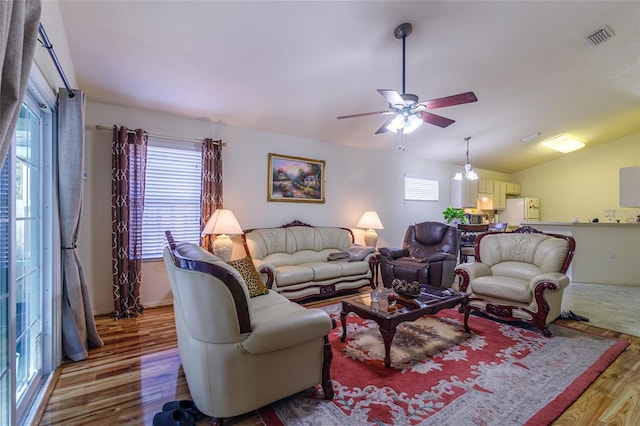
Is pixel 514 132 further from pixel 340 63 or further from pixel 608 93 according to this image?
pixel 340 63

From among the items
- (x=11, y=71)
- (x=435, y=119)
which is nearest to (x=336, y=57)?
(x=435, y=119)

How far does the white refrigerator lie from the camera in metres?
7.71

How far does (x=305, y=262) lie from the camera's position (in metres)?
4.29

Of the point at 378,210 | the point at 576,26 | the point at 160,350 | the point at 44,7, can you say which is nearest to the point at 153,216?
the point at 160,350

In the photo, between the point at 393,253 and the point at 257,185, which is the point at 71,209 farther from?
the point at 393,253

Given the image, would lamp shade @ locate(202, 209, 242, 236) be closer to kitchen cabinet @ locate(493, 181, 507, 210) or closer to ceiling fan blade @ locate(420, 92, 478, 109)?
ceiling fan blade @ locate(420, 92, 478, 109)

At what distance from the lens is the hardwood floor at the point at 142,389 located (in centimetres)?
172

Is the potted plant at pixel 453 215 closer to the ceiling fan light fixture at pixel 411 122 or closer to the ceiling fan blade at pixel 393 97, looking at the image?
the ceiling fan light fixture at pixel 411 122

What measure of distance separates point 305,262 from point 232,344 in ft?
8.88

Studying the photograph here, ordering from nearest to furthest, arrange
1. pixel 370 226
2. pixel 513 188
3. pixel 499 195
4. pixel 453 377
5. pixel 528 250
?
1. pixel 453 377
2. pixel 528 250
3. pixel 370 226
4. pixel 499 195
5. pixel 513 188

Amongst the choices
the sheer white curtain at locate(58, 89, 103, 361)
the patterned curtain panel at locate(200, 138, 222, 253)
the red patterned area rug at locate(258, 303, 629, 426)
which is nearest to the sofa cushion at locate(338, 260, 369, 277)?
the red patterned area rug at locate(258, 303, 629, 426)

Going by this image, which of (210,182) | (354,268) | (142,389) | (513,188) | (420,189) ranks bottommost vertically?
(142,389)

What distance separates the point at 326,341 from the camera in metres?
1.92

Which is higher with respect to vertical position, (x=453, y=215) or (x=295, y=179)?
(x=295, y=179)
